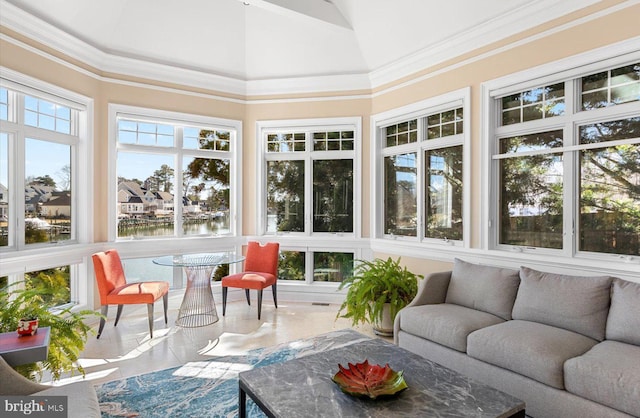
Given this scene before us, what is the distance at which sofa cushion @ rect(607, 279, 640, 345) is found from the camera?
2545 millimetres

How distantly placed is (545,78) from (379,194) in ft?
8.20

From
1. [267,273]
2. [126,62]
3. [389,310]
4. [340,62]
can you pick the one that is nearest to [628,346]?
[389,310]

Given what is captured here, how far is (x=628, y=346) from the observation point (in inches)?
98.3

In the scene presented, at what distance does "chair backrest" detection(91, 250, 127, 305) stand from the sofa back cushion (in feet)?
13.3

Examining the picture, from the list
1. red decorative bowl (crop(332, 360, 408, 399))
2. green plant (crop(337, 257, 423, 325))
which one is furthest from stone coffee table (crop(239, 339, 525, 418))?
green plant (crop(337, 257, 423, 325))

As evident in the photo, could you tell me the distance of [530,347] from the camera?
2.54 metres

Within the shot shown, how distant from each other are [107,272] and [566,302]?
14.5ft

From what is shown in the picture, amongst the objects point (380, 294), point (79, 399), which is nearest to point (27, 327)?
point (79, 399)

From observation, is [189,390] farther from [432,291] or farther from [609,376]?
[609,376]

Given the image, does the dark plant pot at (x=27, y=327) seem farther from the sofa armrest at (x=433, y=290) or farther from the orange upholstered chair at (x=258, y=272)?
the sofa armrest at (x=433, y=290)

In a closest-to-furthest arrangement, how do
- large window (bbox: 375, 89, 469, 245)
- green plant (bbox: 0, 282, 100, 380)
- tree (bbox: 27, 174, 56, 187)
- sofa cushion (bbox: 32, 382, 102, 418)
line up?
1. sofa cushion (bbox: 32, 382, 102, 418)
2. green plant (bbox: 0, 282, 100, 380)
3. tree (bbox: 27, 174, 56, 187)
4. large window (bbox: 375, 89, 469, 245)

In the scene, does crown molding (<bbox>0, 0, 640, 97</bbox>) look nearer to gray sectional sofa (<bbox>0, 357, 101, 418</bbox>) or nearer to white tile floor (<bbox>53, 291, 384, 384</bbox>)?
white tile floor (<bbox>53, 291, 384, 384</bbox>)

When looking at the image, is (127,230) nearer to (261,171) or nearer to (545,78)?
(261,171)

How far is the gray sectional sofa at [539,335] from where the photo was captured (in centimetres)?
225
